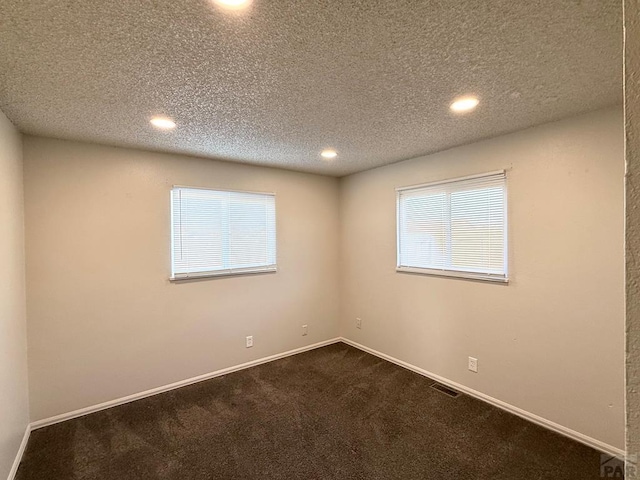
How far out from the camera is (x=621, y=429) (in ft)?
6.70

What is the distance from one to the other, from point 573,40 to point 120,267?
11.5ft

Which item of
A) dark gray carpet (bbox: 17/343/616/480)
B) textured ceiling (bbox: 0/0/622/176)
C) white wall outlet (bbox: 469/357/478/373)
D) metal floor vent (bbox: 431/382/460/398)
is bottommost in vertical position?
dark gray carpet (bbox: 17/343/616/480)

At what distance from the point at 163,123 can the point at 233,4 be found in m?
1.43

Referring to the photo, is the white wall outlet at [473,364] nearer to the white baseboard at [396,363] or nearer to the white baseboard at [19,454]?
the white baseboard at [396,363]

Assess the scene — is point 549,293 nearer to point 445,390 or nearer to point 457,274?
point 457,274

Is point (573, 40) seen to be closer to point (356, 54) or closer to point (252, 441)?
point (356, 54)

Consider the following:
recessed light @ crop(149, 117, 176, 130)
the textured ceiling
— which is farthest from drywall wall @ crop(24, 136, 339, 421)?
recessed light @ crop(149, 117, 176, 130)

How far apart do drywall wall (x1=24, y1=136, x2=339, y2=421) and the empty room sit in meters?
0.02

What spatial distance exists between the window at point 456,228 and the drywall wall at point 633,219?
7.91 ft

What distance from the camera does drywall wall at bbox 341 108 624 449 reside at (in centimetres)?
209

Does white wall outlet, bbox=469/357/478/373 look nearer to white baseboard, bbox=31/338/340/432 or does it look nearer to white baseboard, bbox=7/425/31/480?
white baseboard, bbox=31/338/340/432

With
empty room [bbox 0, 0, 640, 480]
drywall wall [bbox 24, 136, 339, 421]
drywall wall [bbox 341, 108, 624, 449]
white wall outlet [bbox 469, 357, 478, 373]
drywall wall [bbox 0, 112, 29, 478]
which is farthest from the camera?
white wall outlet [bbox 469, 357, 478, 373]

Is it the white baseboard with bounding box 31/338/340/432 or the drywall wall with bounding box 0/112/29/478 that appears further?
the white baseboard with bounding box 31/338/340/432

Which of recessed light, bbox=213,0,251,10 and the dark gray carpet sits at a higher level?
recessed light, bbox=213,0,251,10
